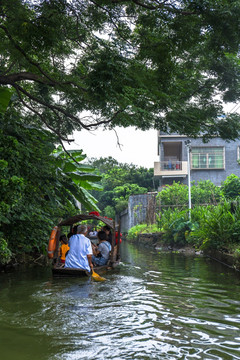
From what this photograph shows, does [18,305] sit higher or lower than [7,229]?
lower

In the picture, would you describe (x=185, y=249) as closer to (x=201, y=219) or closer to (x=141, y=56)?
(x=201, y=219)

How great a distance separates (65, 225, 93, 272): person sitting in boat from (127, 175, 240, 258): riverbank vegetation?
16.8ft

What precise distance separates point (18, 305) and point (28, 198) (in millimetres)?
4440

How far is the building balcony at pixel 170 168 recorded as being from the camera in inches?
1345

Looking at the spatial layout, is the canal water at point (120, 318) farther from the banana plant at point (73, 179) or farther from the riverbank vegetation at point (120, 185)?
the riverbank vegetation at point (120, 185)

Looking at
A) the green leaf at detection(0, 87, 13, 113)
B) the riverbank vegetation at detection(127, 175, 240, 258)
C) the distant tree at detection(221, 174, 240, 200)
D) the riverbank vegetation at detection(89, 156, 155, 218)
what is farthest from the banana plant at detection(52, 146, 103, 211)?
the riverbank vegetation at detection(89, 156, 155, 218)

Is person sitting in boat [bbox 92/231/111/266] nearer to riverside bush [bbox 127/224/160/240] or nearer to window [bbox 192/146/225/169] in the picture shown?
riverside bush [bbox 127/224/160/240]

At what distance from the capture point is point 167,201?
28594 mm

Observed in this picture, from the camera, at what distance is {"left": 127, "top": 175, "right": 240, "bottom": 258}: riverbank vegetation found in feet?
50.7

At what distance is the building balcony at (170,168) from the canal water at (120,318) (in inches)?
938

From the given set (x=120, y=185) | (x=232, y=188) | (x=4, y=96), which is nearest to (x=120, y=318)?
(x=4, y=96)

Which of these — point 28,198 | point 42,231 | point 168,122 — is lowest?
point 42,231

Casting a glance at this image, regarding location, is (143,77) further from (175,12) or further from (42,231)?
(42,231)

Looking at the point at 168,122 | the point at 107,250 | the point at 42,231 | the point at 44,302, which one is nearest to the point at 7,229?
the point at 42,231
